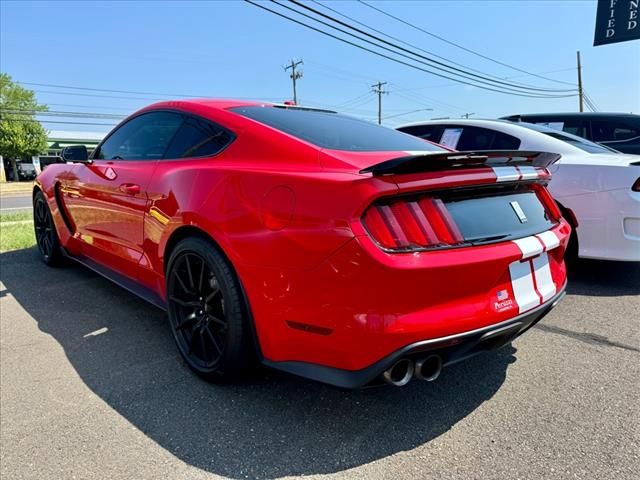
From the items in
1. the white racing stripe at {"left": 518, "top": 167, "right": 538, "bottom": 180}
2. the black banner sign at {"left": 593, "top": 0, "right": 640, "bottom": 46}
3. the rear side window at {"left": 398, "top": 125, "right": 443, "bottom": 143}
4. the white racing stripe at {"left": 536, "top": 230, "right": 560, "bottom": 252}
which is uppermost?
the black banner sign at {"left": 593, "top": 0, "right": 640, "bottom": 46}

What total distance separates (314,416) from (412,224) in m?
1.02

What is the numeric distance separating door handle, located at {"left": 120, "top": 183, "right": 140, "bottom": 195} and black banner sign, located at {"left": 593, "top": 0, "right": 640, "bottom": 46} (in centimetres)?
1783

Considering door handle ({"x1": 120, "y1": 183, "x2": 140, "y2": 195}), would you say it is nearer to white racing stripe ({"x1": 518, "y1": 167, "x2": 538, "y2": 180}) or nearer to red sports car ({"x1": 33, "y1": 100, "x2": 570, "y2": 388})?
red sports car ({"x1": 33, "y1": 100, "x2": 570, "y2": 388})

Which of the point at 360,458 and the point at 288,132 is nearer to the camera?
the point at 360,458

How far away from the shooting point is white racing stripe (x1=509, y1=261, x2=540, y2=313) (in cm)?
194

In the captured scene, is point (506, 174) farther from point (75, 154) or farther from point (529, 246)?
point (75, 154)

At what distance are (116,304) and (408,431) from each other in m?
2.60

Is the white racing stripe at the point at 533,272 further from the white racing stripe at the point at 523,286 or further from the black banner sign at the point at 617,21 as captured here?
the black banner sign at the point at 617,21

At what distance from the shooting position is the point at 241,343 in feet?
6.86

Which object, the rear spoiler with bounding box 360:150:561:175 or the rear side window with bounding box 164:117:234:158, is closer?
the rear spoiler with bounding box 360:150:561:175

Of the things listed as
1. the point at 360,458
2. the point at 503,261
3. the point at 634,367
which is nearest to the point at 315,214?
the point at 503,261

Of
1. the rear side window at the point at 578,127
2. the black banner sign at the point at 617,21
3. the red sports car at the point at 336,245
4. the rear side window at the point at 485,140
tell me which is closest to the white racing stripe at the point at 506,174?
the red sports car at the point at 336,245

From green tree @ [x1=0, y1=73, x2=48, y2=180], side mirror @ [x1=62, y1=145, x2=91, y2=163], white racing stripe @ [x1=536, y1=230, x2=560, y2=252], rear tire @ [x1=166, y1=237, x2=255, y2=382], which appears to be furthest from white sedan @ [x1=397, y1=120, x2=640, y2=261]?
green tree @ [x1=0, y1=73, x2=48, y2=180]

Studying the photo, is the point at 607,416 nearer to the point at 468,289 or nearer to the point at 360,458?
the point at 468,289
